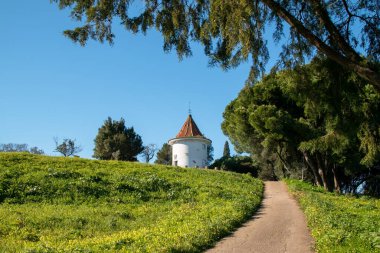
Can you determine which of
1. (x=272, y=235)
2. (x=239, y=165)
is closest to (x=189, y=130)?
(x=239, y=165)

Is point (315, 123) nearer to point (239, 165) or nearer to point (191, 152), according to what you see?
point (191, 152)

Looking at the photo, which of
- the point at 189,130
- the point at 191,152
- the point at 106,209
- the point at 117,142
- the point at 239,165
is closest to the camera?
the point at 106,209

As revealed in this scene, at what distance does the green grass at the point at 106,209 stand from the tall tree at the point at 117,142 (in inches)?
1587

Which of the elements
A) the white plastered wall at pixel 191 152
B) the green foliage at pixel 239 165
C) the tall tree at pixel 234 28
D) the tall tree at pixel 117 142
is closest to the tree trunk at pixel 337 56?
the tall tree at pixel 234 28

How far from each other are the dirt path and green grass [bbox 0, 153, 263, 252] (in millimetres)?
451

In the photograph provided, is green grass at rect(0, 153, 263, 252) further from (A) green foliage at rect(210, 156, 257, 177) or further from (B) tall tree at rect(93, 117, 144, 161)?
(B) tall tree at rect(93, 117, 144, 161)

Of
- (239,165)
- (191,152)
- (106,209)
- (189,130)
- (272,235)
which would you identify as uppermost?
(189,130)

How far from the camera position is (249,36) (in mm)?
9594

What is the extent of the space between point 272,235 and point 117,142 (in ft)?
194

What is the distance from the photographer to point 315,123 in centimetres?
3097

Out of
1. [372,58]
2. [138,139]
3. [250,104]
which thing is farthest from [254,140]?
[138,139]

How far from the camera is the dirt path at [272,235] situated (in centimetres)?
1054

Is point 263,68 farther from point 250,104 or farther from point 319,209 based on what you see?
point 250,104

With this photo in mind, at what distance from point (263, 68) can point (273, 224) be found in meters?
5.81
